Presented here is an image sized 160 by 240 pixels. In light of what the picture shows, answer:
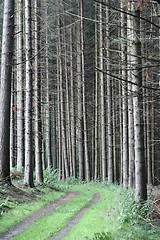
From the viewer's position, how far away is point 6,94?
11.1 meters

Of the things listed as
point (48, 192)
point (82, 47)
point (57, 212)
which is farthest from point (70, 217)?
point (82, 47)

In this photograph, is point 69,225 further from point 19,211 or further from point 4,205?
point 4,205

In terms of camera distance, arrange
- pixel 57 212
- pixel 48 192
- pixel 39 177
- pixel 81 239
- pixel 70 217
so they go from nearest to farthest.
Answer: pixel 81 239, pixel 70 217, pixel 57 212, pixel 48 192, pixel 39 177

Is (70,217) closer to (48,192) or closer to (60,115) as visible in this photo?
(48,192)

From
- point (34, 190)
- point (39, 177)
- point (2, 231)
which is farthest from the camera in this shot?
point (39, 177)

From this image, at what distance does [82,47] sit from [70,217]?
1583 centimetres

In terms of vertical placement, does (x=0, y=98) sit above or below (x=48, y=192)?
above

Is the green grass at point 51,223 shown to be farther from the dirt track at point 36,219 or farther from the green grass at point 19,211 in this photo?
the green grass at point 19,211

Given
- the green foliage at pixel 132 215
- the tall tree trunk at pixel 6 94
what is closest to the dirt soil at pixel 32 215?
the tall tree trunk at pixel 6 94

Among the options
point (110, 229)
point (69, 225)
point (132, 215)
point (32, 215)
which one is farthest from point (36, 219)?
point (132, 215)

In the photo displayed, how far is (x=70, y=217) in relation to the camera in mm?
8781

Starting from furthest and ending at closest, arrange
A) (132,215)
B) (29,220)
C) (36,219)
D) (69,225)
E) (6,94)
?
(6,94) < (36,219) < (29,220) < (69,225) < (132,215)

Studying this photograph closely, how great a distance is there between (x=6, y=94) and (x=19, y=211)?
4.52 meters

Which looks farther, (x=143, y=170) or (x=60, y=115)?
(x=60, y=115)
